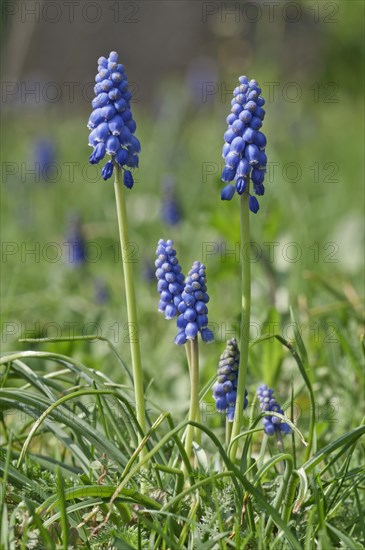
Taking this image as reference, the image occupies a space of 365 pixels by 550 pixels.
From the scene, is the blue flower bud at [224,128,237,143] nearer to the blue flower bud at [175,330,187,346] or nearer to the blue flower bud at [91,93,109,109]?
the blue flower bud at [91,93,109,109]

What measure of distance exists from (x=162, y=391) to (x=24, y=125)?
9.91 meters

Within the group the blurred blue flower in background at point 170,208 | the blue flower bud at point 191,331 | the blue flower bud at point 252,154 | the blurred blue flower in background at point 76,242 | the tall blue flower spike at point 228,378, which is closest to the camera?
the blue flower bud at point 252,154

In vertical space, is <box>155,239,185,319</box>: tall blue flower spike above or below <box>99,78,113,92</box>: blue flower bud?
below

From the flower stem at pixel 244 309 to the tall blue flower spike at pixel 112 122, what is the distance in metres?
0.34

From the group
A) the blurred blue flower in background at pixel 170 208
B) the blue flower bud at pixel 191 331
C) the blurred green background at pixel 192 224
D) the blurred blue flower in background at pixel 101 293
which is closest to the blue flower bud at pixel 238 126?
the blue flower bud at pixel 191 331

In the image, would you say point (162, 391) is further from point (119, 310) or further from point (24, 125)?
point (24, 125)

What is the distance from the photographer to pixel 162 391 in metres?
3.75

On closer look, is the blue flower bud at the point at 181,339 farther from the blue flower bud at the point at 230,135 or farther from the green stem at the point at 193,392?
→ the blue flower bud at the point at 230,135

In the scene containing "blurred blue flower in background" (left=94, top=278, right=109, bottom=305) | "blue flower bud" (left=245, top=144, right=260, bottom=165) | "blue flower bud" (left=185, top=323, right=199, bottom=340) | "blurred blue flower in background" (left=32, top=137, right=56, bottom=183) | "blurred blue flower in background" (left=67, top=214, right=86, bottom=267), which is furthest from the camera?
"blurred blue flower in background" (left=32, top=137, right=56, bottom=183)

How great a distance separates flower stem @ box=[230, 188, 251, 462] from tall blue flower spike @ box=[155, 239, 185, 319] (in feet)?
0.82

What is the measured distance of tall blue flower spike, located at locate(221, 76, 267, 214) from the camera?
7.23 feet

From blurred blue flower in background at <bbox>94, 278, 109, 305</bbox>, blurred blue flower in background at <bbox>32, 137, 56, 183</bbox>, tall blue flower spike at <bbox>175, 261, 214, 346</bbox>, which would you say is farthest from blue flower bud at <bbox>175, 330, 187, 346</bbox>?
blurred blue flower in background at <bbox>32, 137, 56, 183</bbox>

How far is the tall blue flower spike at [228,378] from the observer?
8.06ft

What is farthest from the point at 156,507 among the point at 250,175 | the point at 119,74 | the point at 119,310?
the point at 119,310
